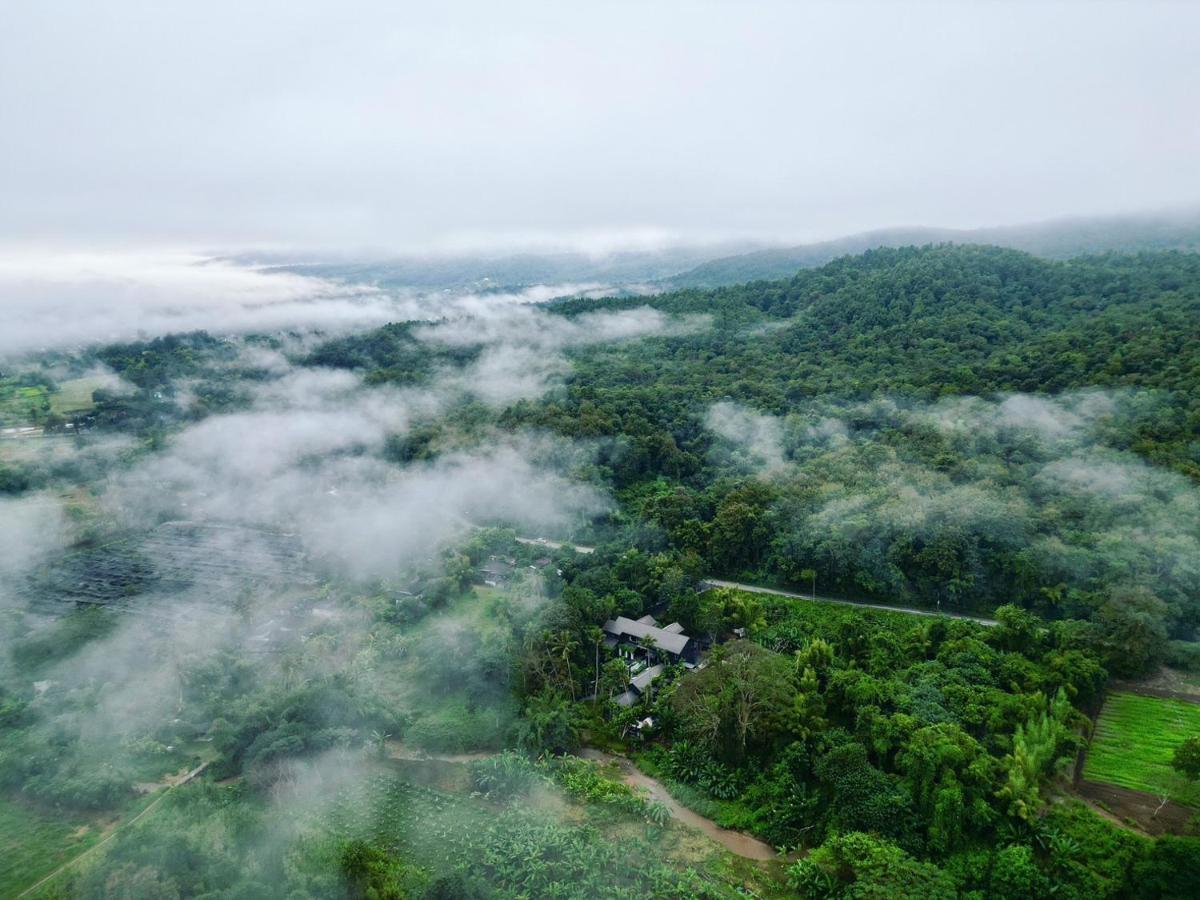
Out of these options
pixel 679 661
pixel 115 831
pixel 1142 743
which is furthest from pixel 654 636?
pixel 115 831

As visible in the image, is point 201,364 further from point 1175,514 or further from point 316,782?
point 1175,514

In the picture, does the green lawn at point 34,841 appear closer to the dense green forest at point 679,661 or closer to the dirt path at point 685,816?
the dense green forest at point 679,661

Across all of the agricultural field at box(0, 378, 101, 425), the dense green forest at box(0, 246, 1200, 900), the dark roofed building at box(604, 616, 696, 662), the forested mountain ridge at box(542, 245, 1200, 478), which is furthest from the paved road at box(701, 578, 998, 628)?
the agricultural field at box(0, 378, 101, 425)

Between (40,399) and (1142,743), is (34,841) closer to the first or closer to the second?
(1142,743)

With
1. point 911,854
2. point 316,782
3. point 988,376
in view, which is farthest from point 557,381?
point 911,854

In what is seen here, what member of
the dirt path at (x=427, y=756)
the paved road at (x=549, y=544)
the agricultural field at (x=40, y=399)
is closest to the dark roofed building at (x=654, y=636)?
the dirt path at (x=427, y=756)

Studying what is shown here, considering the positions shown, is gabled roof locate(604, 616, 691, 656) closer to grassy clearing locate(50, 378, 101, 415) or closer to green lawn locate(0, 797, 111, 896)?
green lawn locate(0, 797, 111, 896)

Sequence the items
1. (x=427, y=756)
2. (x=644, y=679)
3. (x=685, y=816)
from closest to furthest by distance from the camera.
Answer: (x=685, y=816)
(x=427, y=756)
(x=644, y=679)
